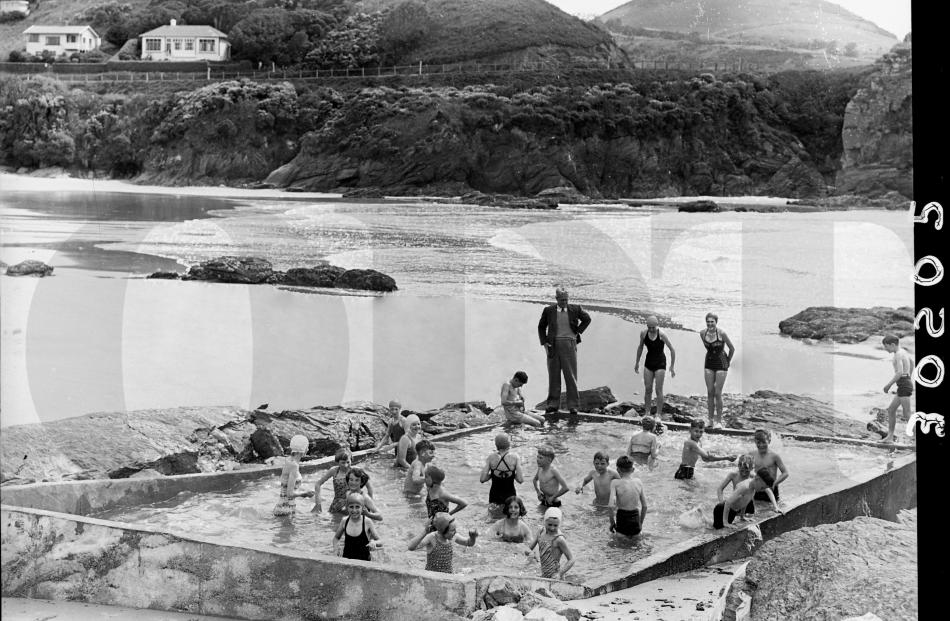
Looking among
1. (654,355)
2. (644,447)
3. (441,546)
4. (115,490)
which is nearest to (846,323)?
(654,355)

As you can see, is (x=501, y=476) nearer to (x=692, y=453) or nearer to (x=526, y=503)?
(x=526, y=503)

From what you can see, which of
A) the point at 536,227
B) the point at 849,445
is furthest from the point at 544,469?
the point at 536,227

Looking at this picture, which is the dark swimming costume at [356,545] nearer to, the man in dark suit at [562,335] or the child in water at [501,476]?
the child in water at [501,476]

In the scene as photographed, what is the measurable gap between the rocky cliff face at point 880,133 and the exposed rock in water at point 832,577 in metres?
30.6

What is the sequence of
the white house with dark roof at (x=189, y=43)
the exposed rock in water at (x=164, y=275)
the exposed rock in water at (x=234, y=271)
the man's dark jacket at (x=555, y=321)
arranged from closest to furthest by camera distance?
the man's dark jacket at (x=555, y=321) < the exposed rock in water at (x=234, y=271) < the exposed rock in water at (x=164, y=275) < the white house with dark roof at (x=189, y=43)

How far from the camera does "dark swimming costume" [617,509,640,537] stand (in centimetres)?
676

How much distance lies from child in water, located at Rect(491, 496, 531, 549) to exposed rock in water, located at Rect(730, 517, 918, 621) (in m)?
2.27

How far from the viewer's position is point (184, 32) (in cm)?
3759

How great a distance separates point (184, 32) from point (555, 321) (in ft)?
104

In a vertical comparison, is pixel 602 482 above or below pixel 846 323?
below

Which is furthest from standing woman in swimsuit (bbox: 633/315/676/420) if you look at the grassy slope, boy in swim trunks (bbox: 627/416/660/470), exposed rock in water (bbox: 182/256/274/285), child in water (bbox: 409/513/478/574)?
the grassy slope

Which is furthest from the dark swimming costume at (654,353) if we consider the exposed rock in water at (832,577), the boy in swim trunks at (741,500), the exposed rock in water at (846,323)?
the exposed rock in water at (846,323)

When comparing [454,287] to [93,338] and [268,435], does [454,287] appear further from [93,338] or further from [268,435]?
[268,435]

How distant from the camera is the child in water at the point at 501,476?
7230 millimetres
